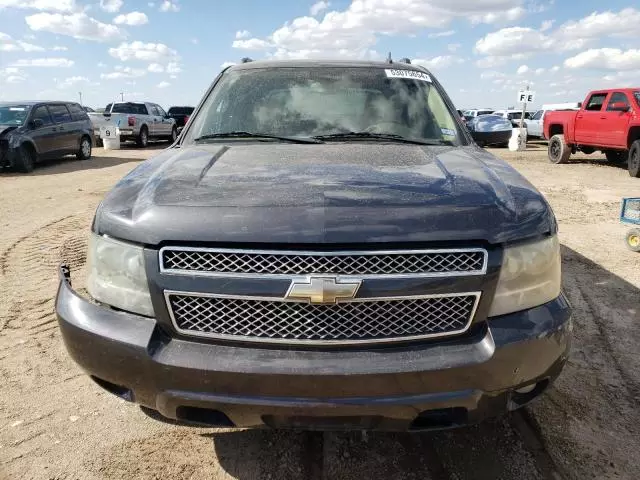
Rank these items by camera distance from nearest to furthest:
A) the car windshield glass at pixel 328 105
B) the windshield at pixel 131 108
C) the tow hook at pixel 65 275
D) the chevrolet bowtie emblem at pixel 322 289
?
the chevrolet bowtie emblem at pixel 322 289 < the tow hook at pixel 65 275 < the car windshield glass at pixel 328 105 < the windshield at pixel 131 108

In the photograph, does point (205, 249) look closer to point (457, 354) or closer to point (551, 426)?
point (457, 354)

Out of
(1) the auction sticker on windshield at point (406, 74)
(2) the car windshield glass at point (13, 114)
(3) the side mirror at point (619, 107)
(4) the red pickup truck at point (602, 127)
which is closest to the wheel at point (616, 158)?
(4) the red pickup truck at point (602, 127)

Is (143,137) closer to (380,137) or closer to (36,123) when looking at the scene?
(36,123)

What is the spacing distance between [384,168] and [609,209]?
7.57m

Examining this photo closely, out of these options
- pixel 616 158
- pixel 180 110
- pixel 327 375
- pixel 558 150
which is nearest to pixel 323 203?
pixel 327 375

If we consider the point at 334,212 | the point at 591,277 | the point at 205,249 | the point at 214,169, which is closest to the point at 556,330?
the point at 334,212

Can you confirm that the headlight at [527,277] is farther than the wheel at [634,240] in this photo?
No

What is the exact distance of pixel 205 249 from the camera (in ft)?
5.90

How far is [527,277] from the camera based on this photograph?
1935 millimetres

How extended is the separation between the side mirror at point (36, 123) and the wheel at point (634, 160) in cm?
1444

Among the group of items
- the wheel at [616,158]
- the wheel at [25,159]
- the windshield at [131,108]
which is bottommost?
the wheel at [616,158]

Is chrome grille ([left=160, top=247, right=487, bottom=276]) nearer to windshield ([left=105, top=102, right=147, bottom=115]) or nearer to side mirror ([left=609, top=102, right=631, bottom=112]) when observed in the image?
side mirror ([left=609, top=102, right=631, bottom=112])

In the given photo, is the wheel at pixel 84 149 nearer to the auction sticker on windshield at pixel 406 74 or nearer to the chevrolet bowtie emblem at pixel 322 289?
the auction sticker on windshield at pixel 406 74

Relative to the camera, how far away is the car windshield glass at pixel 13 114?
1293 cm
